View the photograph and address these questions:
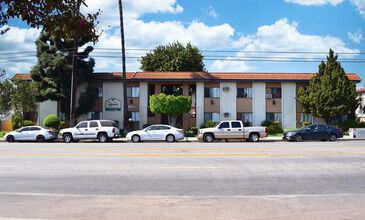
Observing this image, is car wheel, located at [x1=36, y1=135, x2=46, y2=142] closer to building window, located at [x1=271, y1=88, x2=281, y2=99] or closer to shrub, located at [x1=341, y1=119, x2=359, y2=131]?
building window, located at [x1=271, y1=88, x2=281, y2=99]

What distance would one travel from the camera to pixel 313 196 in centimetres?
685

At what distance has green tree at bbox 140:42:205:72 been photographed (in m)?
43.0

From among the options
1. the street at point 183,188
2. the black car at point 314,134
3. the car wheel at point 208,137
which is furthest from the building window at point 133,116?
the street at point 183,188

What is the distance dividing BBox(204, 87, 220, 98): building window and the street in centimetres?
2048

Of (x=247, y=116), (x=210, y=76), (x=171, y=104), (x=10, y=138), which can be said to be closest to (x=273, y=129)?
(x=247, y=116)

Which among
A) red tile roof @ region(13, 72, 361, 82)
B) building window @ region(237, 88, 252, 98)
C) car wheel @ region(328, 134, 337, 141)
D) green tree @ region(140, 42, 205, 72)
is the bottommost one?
car wheel @ region(328, 134, 337, 141)

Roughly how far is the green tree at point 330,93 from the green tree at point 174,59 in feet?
57.2

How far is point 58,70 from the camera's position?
2853cm

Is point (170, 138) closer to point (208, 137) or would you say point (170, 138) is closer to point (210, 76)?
point (208, 137)

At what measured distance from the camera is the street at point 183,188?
5.72 meters

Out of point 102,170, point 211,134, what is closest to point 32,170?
point 102,170

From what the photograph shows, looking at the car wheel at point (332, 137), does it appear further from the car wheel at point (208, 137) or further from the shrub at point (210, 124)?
the shrub at point (210, 124)

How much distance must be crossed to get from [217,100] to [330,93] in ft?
37.0

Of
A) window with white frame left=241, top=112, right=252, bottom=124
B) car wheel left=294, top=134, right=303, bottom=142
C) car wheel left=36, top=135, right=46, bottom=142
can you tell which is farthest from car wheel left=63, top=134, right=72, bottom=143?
window with white frame left=241, top=112, right=252, bottom=124
